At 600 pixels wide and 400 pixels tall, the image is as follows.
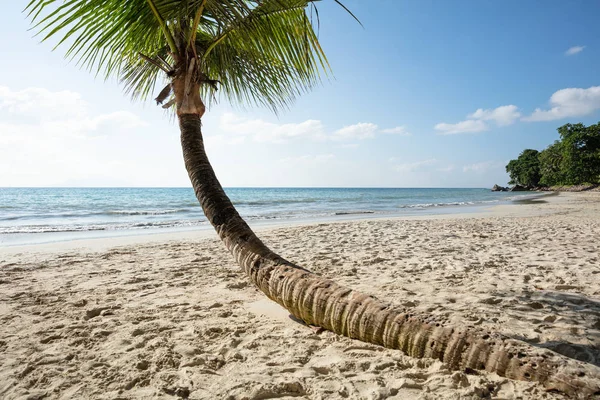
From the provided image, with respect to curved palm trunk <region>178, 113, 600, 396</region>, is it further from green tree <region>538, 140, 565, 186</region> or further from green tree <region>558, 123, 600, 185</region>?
green tree <region>538, 140, 565, 186</region>

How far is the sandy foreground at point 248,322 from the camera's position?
80.4 inches

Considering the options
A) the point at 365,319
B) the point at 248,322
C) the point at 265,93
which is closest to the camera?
the point at 365,319

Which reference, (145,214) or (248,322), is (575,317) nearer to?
(248,322)

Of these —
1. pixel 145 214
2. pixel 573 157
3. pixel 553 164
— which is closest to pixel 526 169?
pixel 553 164

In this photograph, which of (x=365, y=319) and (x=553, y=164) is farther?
(x=553, y=164)

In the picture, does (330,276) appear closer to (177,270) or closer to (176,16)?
(177,270)

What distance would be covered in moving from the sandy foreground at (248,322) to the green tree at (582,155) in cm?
5798

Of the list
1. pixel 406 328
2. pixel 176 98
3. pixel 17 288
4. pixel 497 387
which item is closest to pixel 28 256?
pixel 17 288

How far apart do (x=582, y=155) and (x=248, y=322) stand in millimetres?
64514

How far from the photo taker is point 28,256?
256 inches

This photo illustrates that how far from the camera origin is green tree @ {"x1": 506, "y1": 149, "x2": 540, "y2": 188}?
70.2 m

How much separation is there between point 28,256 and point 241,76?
5893 millimetres

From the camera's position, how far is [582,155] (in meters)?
49.9

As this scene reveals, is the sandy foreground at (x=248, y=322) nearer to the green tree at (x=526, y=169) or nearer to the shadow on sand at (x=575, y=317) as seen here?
the shadow on sand at (x=575, y=317)
